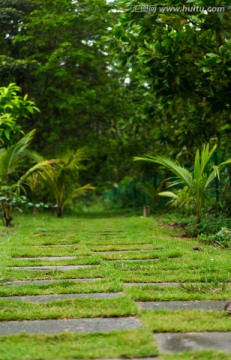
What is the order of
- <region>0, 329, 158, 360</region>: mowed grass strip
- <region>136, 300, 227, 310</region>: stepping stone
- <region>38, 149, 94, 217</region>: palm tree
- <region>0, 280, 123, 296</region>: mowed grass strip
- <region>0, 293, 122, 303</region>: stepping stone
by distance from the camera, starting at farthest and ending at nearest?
<region>38, 149, 94, 217</region>: palm tree, <region>0, 280, 123, 296</region>: mowed grass strip, <region>0, 293, 122, 303</region>: stepping stone, <region>136, 300, 227, 310</region>: stepping stone, <region>0, 329, 158, 360</region>: mowed grass strip

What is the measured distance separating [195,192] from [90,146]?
7.26m

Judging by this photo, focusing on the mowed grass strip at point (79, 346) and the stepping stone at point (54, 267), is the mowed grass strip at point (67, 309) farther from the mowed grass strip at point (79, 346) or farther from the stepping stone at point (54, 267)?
the stepping stone at point (54, 267)

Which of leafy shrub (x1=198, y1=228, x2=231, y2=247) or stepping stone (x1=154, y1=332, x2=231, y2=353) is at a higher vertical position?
stepping stone (x1=154, y1=332, x2=231, y2=353)

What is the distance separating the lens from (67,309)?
287 centimetres

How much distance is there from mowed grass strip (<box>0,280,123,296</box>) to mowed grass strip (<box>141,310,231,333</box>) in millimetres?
641

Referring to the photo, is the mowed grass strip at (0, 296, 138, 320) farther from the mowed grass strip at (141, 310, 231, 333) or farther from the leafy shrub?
the leafy shrub

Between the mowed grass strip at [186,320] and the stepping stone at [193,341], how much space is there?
0.06 m

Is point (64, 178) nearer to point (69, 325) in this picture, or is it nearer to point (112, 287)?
point (112, 287)

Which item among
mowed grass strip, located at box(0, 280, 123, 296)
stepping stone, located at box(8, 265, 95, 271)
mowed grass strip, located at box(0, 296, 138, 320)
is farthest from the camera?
stepping stone, located at box(8, 265, 95, 271)

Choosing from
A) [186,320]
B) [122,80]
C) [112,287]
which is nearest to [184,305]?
[186,320]

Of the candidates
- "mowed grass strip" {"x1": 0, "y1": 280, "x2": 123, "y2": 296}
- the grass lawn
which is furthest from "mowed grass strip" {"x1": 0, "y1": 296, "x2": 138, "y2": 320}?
"mowed grass strip" {"x1": 0, "y1": 280, "x2": 123, "y2": 296}

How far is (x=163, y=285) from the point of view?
353 cm

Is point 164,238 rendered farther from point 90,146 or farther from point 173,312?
point 90,146

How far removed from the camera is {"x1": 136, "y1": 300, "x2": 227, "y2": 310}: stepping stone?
2910mm
